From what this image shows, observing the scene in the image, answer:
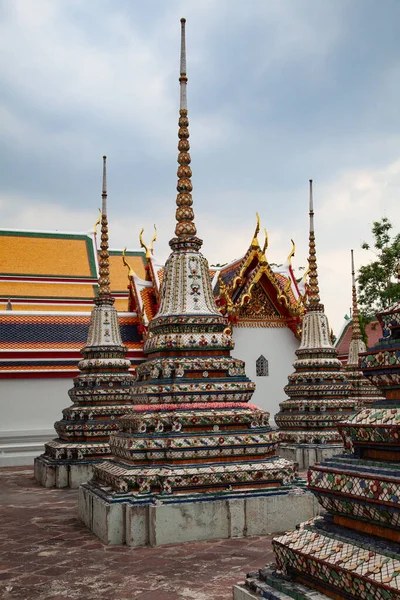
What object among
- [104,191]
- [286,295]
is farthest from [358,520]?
[286,295]

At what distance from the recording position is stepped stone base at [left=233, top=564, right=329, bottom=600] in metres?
3.75

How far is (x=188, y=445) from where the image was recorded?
7.21 metres

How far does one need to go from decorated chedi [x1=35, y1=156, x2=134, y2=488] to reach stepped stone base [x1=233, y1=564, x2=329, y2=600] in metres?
7.15

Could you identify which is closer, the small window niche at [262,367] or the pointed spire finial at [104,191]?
the pointed spire finial at [104,191]

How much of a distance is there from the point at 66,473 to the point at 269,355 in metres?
7.04

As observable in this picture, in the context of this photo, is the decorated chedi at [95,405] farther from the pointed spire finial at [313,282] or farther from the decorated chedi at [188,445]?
the pointed spire finial at [313,282]

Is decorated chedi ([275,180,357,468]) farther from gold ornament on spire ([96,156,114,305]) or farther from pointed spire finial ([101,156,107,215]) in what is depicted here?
pointed spire finial ([101,156,107,215])

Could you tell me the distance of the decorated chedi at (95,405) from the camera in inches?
439

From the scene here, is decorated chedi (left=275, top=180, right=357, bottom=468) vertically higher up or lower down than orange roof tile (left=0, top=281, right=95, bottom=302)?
lower down

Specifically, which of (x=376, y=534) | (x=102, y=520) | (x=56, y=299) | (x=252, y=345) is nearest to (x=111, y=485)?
(x=102, y=520)

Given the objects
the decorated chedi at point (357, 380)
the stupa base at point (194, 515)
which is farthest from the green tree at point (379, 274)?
the stupa base at point (194, 515)

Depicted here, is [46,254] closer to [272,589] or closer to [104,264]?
[104,264]

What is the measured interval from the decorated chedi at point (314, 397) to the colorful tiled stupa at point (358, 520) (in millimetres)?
Answer: 8542

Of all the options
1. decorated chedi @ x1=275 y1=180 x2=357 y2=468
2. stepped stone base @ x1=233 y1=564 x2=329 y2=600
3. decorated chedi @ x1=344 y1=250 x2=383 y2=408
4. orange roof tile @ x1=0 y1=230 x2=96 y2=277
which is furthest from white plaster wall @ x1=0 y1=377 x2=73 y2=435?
stepped stone base @ x1=233 y1=564 x2=329 y2=600
